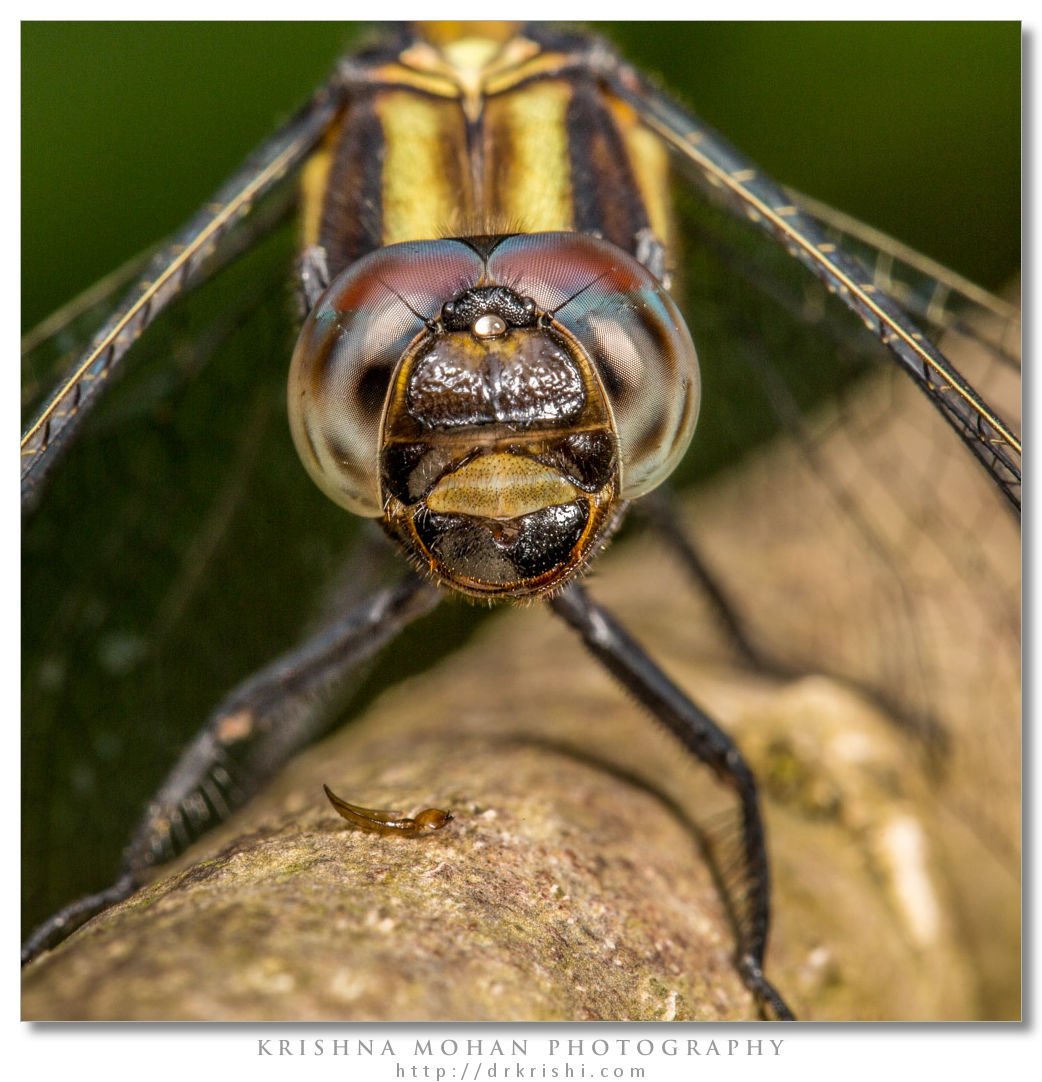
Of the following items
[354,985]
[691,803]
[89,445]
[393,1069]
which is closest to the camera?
[354,985]

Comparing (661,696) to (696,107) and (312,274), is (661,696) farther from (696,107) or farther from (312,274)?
(696,107)

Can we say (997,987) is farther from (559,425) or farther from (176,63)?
(176,63)

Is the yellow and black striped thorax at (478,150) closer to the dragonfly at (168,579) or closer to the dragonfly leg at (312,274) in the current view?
the dragonfly leg at (312,274)

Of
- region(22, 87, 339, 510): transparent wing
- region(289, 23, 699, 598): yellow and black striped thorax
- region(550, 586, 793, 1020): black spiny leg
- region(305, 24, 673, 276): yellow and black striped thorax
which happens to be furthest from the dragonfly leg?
region(550, 586, 793, 1020): black spiny leg

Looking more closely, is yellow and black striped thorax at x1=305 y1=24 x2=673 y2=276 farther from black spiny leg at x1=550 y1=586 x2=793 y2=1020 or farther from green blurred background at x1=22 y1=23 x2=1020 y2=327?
black spiny leg at x1=550 y1=586 x2=793 y2=1020

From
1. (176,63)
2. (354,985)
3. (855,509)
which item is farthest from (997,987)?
(176,63)

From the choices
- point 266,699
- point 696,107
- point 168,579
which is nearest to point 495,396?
point 266,699
